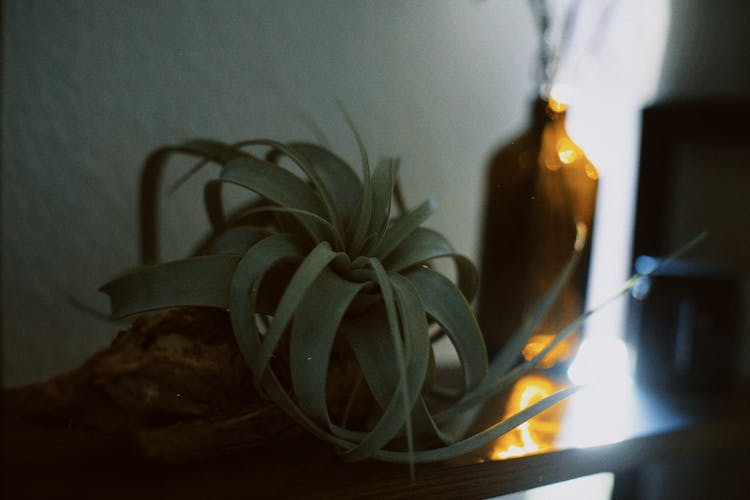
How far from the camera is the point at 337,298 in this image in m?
0.31

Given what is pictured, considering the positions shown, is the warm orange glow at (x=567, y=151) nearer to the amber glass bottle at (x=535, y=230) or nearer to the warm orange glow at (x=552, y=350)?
the amber glass bottle at (x=535, y=230)

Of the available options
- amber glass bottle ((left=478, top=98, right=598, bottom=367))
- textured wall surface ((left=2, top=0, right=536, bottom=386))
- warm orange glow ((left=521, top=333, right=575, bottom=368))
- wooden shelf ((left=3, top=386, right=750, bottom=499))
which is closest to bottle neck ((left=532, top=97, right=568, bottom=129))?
amber glass bottle ((left=478, top=98, right=598, bottom=367))

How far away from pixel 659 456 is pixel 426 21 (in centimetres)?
46

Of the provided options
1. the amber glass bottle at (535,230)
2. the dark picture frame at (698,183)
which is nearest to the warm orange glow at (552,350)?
the amber glass bottle at (535,230)

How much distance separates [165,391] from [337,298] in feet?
0.32

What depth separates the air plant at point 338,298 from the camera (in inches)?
12.0

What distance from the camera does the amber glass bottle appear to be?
63cm

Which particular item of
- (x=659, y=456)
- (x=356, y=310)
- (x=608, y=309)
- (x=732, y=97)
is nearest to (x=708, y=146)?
(x=732, y=97)

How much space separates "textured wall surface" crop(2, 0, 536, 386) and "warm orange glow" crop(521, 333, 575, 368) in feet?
0.74

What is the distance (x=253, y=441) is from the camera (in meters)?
0.36

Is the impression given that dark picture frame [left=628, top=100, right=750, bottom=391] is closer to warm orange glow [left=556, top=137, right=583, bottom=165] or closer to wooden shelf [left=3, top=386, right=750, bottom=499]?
warm orange glow [left=556, top=137, right=583, bottom=165]

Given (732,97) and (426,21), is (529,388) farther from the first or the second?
(732,97)

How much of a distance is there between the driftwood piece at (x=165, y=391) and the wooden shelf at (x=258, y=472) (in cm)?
2

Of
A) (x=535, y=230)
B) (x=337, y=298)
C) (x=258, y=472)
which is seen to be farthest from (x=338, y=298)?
(x=535, y=230)
